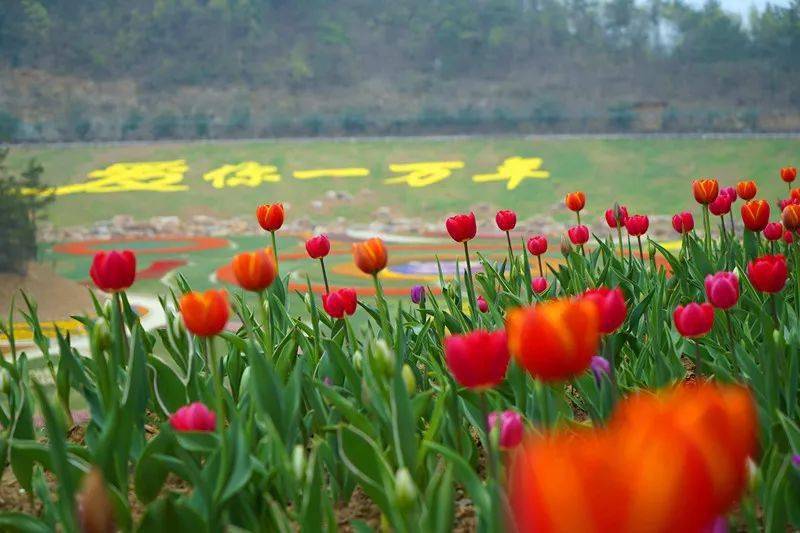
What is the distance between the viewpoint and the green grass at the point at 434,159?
56.3 ft

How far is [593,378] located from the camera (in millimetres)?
1783

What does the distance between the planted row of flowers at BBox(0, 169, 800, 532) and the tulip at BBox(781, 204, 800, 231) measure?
0.4 inches

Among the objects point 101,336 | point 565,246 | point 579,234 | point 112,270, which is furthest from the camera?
point 579,234

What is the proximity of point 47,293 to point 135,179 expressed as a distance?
30.6ft

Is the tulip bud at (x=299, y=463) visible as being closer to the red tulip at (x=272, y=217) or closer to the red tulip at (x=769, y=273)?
the red tulip at (x=769, y=273)

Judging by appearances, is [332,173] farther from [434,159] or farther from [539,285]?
[539,285]

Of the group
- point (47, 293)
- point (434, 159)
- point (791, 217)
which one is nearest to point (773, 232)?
point (791, 217)

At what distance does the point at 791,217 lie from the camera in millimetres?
2391

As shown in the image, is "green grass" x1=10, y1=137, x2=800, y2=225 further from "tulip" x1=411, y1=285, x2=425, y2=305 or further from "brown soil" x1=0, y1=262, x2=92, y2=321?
"tulip" x1=411, y1=285, x2=425, y2=305

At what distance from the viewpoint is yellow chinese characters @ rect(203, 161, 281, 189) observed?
19.1m

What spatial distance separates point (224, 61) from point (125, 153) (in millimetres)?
12749

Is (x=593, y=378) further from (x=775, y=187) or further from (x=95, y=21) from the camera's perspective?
(x=95, y=21)

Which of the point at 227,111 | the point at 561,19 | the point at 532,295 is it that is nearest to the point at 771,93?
the point at 561,19

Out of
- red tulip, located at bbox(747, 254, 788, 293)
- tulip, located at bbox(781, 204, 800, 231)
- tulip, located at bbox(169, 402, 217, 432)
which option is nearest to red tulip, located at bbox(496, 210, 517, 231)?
tulip, located at bbox(781, 204, 800, 231)
